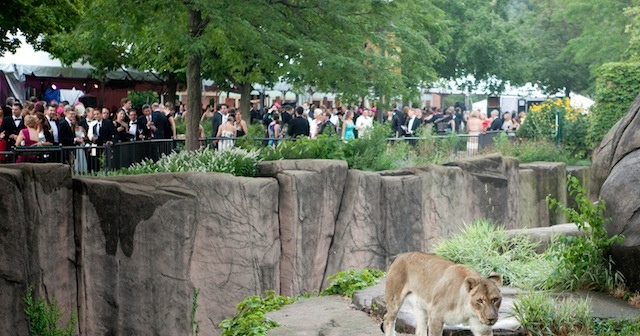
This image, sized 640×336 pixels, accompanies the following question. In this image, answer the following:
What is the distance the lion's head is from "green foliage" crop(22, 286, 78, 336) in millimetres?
6409

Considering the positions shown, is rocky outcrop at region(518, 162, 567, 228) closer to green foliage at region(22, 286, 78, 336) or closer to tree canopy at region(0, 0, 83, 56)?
tree canopy at region(0, 0, 83, 56)

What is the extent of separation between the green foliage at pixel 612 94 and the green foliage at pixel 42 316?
17830mm

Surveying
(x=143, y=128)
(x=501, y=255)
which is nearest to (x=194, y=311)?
(x=501, y=255)

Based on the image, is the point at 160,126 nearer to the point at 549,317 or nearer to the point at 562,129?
the point at 562,129

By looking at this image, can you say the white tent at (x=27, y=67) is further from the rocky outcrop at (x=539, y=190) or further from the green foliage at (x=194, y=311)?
the green foliage at (x=194, y=311)

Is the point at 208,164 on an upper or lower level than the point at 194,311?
upper

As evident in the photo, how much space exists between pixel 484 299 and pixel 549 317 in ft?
5.92

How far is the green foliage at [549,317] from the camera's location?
387 inches

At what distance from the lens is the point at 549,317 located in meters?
9.88

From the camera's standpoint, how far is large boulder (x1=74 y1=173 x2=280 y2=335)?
1395cm

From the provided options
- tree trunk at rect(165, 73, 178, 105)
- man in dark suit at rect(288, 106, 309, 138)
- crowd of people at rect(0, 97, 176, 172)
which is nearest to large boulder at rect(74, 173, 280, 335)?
crowd of people at rect(0, 97, 176, 172)

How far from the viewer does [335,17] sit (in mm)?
19438

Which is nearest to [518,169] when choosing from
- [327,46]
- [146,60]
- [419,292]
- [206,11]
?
[327,46]

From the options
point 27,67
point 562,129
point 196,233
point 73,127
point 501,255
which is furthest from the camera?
point 562,129
